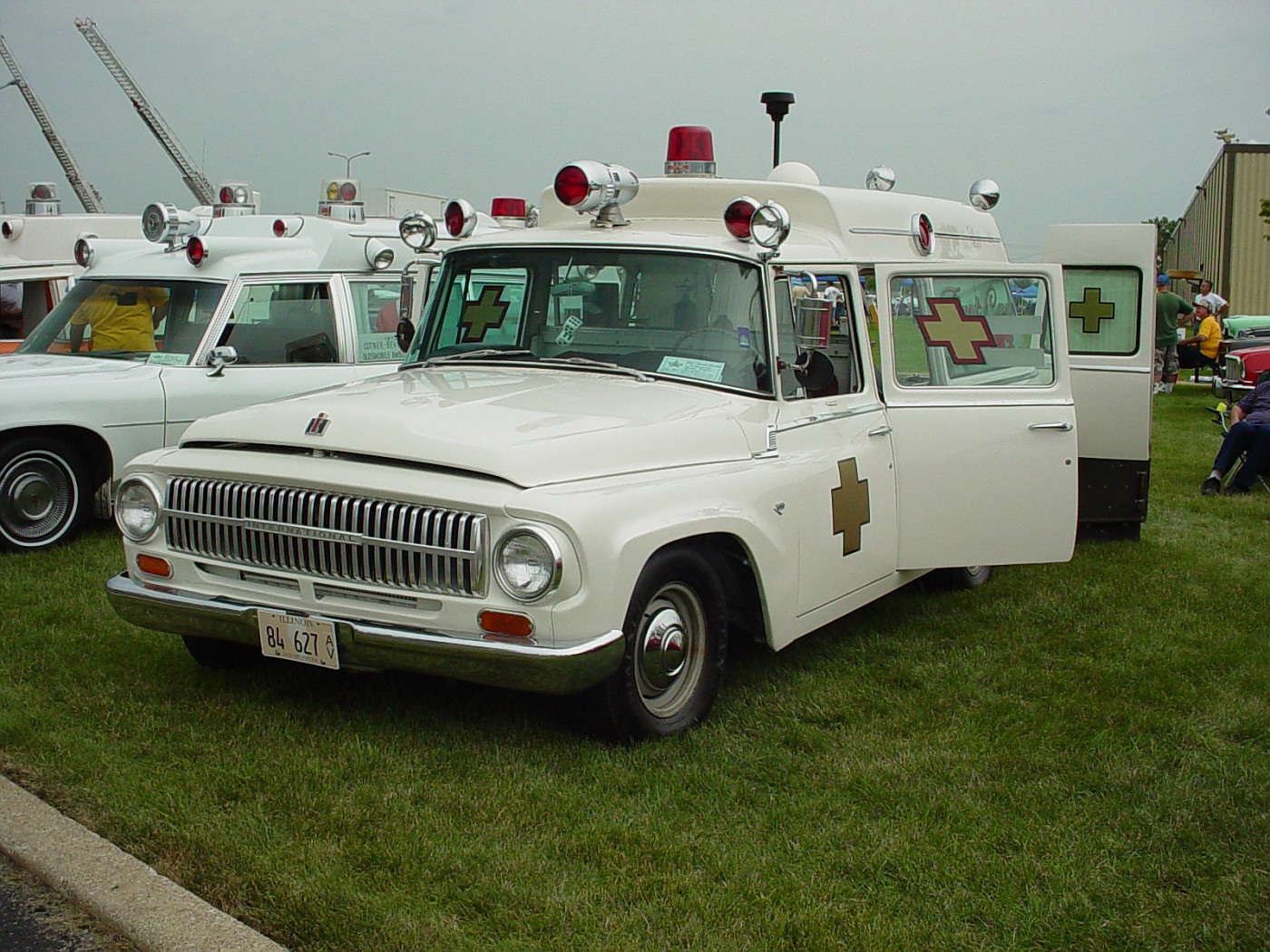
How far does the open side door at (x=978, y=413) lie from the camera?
21.2 ft

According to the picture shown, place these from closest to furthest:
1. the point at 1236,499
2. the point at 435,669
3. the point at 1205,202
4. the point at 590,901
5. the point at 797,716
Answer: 1. the point at 590,901
2. the point at 435,669
3. the point at 797,716
4. the point at 1236,499
5. the point at 1205,202

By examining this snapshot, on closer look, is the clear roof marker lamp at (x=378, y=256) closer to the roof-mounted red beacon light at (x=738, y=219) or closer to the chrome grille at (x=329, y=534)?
the roof-mounted red beacon light at (x=738, y=219)

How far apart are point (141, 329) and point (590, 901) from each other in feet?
21.5

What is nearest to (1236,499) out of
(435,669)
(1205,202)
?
(435,669)

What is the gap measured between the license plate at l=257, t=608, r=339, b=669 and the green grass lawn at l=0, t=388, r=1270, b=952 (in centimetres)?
36

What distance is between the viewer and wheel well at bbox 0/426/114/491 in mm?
8359

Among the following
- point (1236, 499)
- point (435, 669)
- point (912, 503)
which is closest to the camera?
point (435, 669)

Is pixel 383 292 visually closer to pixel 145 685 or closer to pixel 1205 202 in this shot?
pixel 145 685

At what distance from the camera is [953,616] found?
7.29 m

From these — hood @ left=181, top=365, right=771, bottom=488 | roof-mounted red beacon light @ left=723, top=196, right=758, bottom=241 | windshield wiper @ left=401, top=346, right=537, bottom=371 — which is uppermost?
roof-mounted red beacon light @ left=723, top=196, right=758, bottom=241

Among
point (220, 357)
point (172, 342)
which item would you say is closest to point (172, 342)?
point (172, 342)

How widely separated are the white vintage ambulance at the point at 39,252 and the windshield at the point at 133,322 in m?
1.89

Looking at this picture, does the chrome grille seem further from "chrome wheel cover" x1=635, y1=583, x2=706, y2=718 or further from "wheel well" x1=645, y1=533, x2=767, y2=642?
"wheel well" x1=645, y1=533, x2=767, y2=642

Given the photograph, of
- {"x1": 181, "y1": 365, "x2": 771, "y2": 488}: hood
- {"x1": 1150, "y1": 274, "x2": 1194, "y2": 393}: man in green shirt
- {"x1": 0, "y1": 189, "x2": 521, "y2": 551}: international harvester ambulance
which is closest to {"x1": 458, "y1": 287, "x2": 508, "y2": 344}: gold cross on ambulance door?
{"x1": 181, "y1": 365, "x2": 771, "y2": 488}: hood
